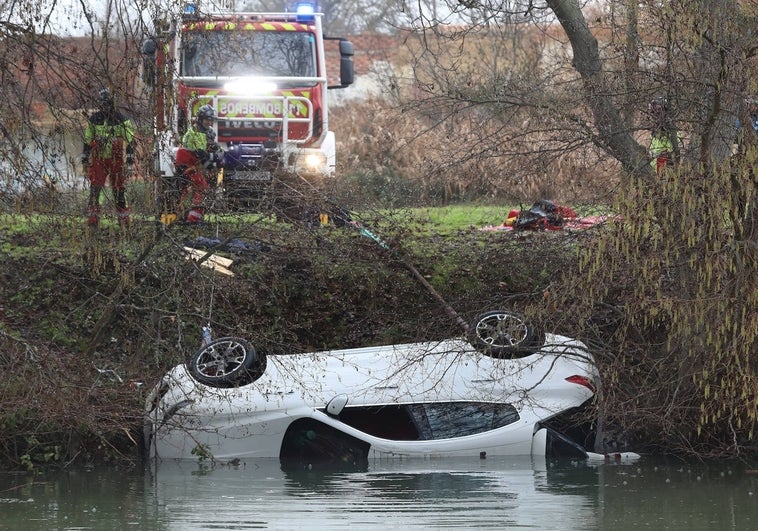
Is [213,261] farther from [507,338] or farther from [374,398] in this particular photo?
[507,338]

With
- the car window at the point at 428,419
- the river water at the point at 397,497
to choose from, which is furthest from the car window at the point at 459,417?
the river water at the point at 397,497

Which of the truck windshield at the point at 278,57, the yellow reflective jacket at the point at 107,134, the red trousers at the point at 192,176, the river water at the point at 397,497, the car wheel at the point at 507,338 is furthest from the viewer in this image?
the truck windshield at the point at 278,57

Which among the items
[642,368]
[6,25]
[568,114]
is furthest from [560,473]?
[6,25]

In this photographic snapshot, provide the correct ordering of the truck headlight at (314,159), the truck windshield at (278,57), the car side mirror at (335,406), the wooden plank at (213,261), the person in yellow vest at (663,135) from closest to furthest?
the car side mirror at (335,406) → the person in yellow vest at (663,135) → the wooden plank at (213,261) → the truck headlight at (314,159) → the truck windshield at (278,57)

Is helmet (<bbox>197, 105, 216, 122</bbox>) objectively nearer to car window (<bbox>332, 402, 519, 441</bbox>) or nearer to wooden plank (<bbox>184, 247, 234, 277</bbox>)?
wooden plank (<bbox>184, 247, 234, 277</bbox>)

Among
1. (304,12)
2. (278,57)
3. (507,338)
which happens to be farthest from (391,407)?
(304,12)

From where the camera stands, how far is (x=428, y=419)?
10.7m

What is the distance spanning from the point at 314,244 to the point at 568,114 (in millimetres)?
3197

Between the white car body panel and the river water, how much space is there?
155mm

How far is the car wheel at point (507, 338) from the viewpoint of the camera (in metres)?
10.9

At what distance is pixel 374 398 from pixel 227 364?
1439 mm

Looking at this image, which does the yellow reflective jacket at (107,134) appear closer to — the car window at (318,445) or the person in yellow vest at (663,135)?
the car window at (318,445)

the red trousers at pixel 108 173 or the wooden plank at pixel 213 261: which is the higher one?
the red trousers at pixel 108 173

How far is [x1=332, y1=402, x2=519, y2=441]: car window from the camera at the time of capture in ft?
35.0
